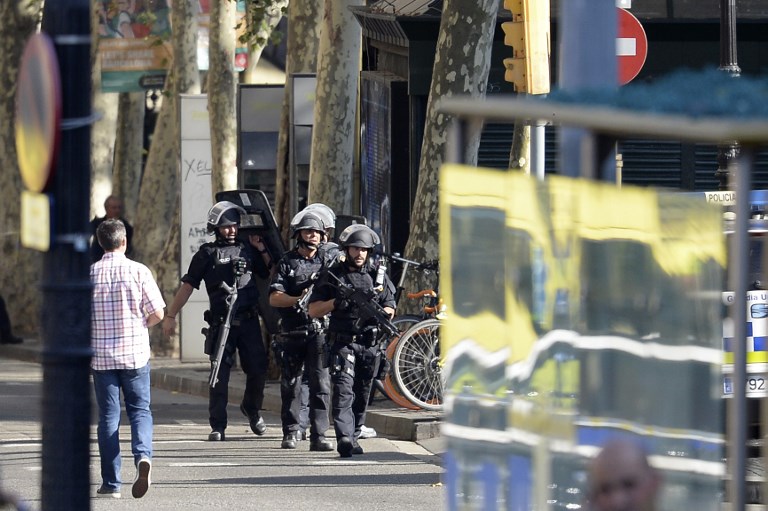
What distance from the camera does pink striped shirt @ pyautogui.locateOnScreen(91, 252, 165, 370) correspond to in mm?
9633

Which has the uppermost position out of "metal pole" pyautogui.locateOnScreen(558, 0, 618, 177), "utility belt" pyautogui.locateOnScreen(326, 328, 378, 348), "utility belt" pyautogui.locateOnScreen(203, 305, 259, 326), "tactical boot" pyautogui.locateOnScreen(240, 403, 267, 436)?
"metal pole" pyautogui.locateOnScreen(558, 0, 618, 177)

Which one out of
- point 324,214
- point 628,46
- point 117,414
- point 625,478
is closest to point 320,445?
point 324,214

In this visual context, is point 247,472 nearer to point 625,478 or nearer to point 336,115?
point 336,115

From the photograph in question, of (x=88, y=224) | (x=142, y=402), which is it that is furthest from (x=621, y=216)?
(x=142, y=402)

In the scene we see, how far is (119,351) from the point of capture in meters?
9.63

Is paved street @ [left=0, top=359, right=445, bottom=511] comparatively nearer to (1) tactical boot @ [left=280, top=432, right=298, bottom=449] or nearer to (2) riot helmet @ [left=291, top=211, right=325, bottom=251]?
(1) tactical boot @ [left=280, top=432, right=298, bottom=449]

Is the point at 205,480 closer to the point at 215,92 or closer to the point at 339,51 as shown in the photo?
the point at 339,51

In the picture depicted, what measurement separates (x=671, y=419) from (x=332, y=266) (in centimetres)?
844

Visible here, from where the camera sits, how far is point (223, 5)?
20.8 metres

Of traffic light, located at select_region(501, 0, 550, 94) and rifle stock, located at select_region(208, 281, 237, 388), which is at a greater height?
traffic light, located at select_region(501, 0, 550, 94)

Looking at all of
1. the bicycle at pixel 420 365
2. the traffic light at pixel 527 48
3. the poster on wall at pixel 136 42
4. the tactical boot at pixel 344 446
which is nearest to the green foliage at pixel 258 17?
the poster on wall at pixel 136 42

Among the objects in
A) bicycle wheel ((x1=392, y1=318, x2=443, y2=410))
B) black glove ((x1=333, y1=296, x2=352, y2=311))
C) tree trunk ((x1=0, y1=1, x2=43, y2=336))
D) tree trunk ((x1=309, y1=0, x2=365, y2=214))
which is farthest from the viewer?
tree trunk ((x1=0, y1=1, x2=43, y2=336))

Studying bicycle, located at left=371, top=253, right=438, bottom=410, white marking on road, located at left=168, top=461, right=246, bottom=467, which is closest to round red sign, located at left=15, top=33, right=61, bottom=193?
white marking on road, located at left=168, top=461, right=246, bottom=467

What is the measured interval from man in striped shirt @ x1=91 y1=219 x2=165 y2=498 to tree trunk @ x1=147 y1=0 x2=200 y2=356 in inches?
423
